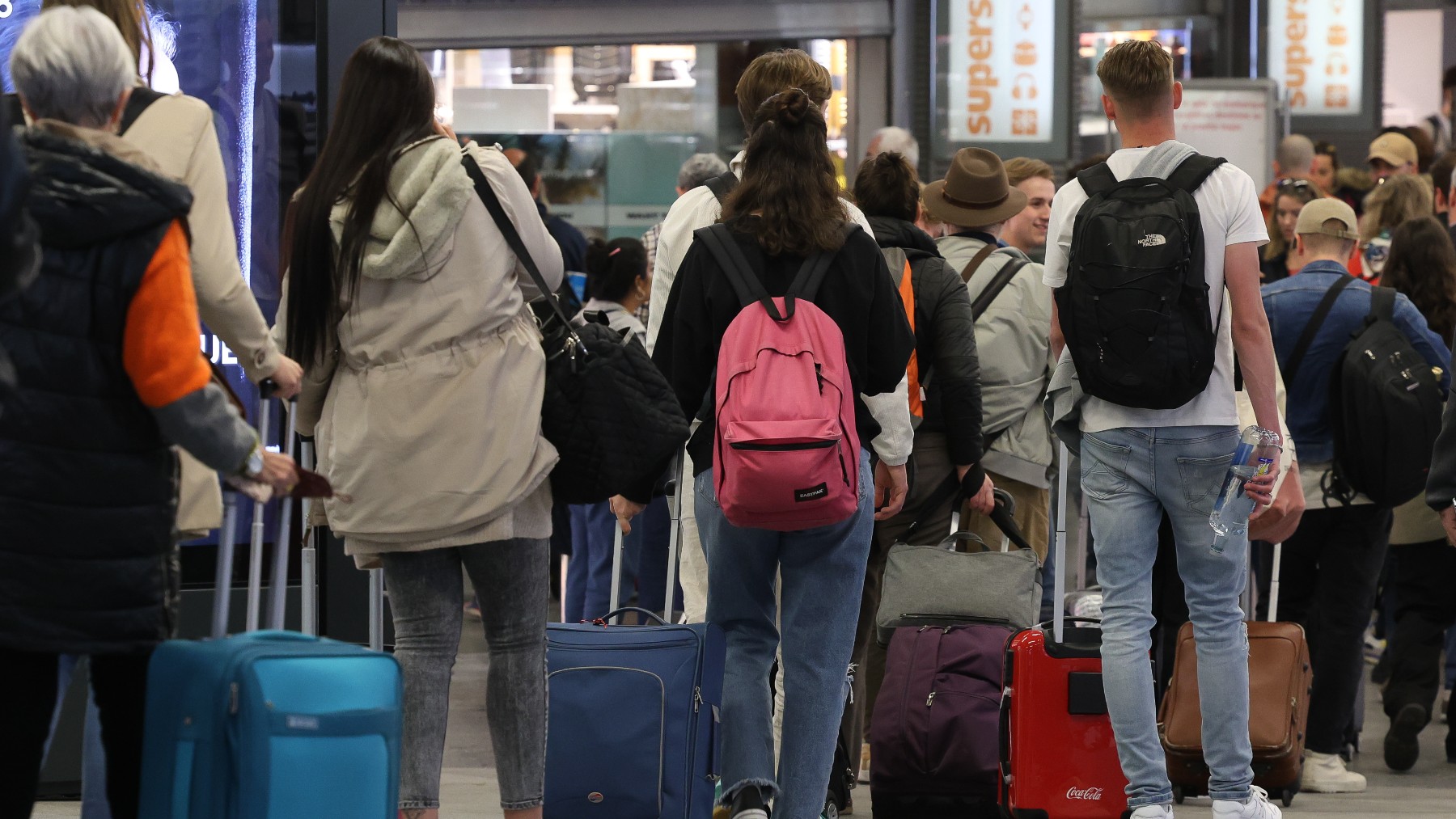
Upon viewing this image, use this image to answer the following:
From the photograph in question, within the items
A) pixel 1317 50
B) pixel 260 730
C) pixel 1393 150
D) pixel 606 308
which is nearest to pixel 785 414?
pixel 260 730

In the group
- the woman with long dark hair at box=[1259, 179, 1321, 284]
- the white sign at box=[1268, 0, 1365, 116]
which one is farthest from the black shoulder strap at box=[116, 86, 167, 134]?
the white sign at box=[1268, 0, 1365, 116]

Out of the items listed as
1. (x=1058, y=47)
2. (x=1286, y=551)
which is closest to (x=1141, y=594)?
(x=1286, y=551)

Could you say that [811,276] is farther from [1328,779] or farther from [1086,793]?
[1328,779]

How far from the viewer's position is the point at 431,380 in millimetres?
4023

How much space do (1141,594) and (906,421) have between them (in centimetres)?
79

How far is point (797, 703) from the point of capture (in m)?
4.35

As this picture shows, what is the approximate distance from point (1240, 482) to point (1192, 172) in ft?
2.56

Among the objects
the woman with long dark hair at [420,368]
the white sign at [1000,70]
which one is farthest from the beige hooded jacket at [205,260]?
the white sign at [1000,70]

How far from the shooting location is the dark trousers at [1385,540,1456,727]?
675cm

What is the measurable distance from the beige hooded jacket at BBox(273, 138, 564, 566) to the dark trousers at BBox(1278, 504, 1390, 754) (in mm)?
3255

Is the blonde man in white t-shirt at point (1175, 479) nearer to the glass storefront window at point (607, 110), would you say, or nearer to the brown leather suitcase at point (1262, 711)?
the brown leather suitcase at point (1262, 711)

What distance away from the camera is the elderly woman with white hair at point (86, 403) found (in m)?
3.05

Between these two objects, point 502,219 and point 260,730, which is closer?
point 260,730

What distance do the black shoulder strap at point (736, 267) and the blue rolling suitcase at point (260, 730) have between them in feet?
4.24
